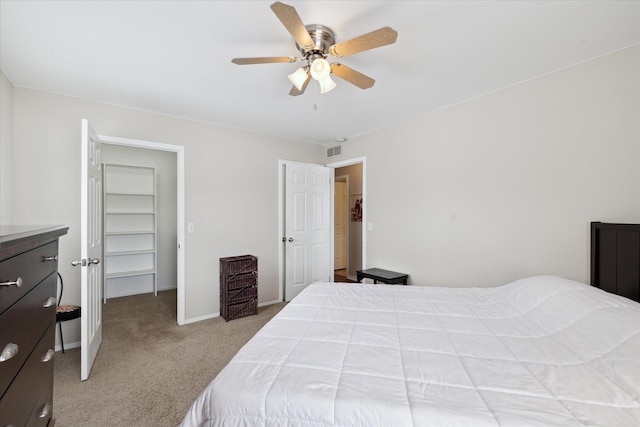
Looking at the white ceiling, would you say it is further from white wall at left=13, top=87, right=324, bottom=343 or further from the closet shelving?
the closet shelving

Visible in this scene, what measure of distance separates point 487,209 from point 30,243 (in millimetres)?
2969

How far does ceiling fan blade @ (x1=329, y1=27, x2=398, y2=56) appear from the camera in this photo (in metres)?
1.36

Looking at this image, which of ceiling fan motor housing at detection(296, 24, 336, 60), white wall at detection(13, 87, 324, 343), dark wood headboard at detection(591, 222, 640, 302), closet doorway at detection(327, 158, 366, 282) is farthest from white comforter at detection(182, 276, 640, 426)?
closet doorway at detection(327, 158, 366, 282)

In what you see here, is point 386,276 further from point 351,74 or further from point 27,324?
point 27,324

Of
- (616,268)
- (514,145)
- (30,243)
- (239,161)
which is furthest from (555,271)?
(239,161)

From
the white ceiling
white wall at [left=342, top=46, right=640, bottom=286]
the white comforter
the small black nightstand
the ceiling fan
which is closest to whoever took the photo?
the white comforter

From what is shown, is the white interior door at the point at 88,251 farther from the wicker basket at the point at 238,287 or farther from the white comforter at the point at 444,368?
the white comforter at the point at 444,368

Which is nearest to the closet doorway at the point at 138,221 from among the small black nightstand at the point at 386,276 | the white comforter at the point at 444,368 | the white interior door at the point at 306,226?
the white interior door at the point at 306,226

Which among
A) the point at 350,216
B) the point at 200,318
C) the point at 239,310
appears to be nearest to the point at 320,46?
the point at 239,310

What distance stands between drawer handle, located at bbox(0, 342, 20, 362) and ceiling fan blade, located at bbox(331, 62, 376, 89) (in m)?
1.87

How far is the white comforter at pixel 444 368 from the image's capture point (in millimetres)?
923

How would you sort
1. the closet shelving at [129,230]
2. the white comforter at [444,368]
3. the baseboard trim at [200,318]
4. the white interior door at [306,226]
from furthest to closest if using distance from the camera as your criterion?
the closet shelving at [129,230]
the white interior door at [306,226]
the baseboard trim at [200,318]
the white comforter at [444,368]

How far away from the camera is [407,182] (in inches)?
129

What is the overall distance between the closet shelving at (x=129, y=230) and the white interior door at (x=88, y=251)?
6.40ft
